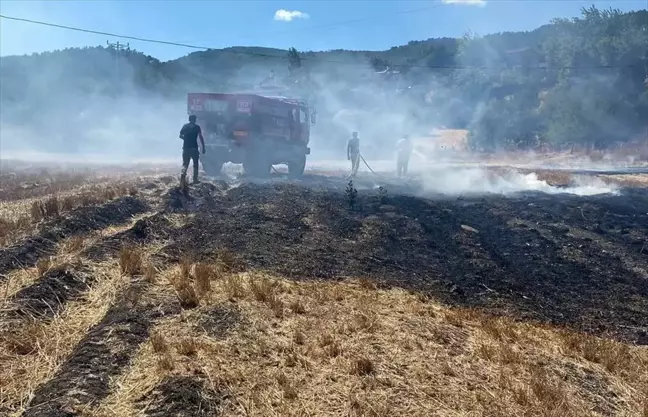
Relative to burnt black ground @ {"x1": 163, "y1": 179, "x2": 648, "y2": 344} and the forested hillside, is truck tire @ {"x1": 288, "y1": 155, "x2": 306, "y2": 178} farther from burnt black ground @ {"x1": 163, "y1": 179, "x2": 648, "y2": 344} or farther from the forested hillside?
the forested hillside

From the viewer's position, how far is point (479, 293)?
661 cm

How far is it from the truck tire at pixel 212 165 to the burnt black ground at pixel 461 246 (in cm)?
489

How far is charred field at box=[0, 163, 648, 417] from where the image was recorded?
3863 millimetres

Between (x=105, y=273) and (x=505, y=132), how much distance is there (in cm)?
4134

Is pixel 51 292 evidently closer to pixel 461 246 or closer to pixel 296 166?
pixel 461 246

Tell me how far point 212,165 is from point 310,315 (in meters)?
13.5

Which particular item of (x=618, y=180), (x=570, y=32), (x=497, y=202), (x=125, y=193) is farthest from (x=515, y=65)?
(x=125, y=193)

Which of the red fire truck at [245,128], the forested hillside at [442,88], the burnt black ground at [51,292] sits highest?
the forested hillside at [442,88]

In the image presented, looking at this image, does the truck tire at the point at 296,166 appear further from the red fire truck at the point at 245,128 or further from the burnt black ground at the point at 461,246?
the burnt black ground at the point at 461,246

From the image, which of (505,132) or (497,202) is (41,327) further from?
(505,132)

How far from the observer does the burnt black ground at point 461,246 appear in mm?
6520

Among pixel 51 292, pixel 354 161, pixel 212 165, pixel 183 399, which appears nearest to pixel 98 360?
pixel 183 399

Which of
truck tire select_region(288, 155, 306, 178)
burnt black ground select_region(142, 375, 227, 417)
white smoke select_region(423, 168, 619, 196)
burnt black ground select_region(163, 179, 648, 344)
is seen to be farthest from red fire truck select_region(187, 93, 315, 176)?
burnt black ground select_region(142, 375, 227, 417)

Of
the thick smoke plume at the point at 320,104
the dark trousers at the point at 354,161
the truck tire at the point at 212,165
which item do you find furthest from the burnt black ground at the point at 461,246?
the thick smoke plume at the point at 320,104
